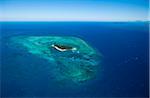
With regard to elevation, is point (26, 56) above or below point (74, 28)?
below

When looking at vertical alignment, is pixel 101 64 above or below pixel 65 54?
below

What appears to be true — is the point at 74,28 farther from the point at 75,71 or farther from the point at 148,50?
the point at 148,50

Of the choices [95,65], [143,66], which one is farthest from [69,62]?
[143,66]
